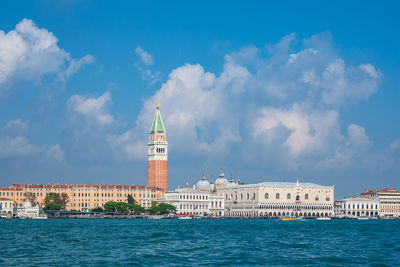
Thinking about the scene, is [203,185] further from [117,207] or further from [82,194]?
[117,207]

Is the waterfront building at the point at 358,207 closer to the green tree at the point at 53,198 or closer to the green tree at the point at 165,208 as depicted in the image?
the green tree at the point at 165,208

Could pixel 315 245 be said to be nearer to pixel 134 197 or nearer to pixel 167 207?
pixel 167 207

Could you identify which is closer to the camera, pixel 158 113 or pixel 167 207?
pixel 167 207

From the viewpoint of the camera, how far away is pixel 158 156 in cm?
15112

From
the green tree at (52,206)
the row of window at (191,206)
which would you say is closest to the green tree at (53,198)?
the green tree at (52,206)

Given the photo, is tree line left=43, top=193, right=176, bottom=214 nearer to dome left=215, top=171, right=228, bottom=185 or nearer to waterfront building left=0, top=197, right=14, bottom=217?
waterfront building left=0, top=197, right=14, bottom=217

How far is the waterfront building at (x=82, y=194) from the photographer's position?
131m

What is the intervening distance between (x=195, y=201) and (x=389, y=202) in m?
44.6

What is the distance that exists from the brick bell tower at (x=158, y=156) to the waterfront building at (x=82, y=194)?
6099 mm

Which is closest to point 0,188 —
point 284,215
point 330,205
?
point 284,215

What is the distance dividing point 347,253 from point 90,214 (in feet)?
284

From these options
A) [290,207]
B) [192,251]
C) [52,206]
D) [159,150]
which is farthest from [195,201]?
[192,251]

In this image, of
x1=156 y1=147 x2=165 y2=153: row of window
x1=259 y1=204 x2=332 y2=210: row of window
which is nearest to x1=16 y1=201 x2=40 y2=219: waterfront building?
x1=156 y1=147 x2=165 y2=153: row of window

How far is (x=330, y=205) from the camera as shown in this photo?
481 feet
